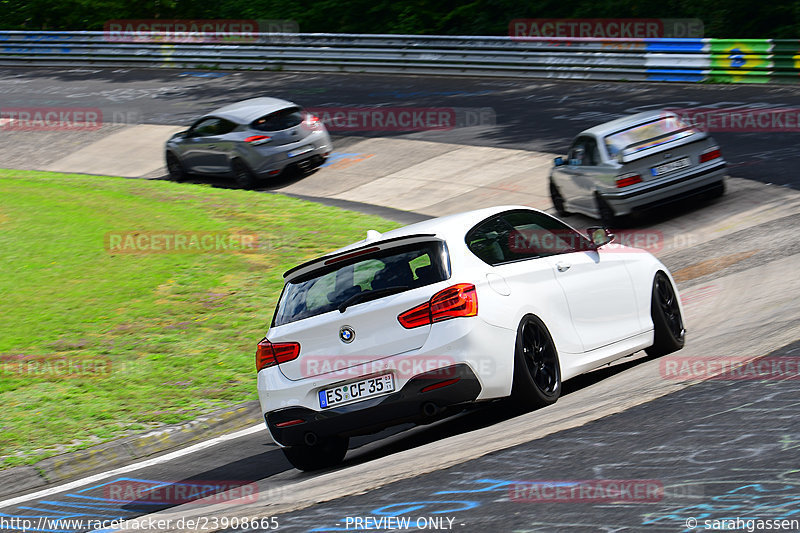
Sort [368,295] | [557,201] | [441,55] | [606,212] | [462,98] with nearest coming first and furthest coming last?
[368,295] → [606,212] → [557,201] → [462,98] → [441,55]

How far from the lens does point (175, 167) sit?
24.3 meters

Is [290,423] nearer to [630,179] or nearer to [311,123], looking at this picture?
[630,179]

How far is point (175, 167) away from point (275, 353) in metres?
17.8

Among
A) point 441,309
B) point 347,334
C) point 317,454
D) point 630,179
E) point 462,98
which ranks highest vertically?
point 441,309

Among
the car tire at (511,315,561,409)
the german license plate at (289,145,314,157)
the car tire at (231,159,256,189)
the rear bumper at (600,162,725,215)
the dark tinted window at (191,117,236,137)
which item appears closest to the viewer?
the car tire at (511,315,561,409)

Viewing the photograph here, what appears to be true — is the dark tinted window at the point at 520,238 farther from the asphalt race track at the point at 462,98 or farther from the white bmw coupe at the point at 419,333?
the asphalt race track at the point at 462,98

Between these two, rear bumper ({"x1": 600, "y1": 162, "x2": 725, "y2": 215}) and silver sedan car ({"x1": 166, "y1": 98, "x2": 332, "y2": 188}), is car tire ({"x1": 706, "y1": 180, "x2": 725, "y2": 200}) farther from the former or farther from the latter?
silver sedan car ({"x1": 166, "y1": 98, "x2": 332, "y2": 188})

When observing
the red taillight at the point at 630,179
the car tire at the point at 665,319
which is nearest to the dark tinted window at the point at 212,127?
the red taillight at the point at 630,179

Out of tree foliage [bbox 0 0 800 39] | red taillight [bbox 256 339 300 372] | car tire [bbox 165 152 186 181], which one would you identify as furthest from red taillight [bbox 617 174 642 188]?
tree foliage [bbox 0 0 800 39]

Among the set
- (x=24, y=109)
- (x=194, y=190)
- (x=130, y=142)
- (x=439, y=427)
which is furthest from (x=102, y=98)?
(x=439, y=427)

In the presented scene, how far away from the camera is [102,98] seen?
33.4m

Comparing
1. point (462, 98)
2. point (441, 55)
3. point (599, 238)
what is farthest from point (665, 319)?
point (441, 55)

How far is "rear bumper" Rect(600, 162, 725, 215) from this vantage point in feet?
51.2

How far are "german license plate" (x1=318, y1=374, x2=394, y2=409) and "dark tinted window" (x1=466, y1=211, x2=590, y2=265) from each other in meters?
1.13
